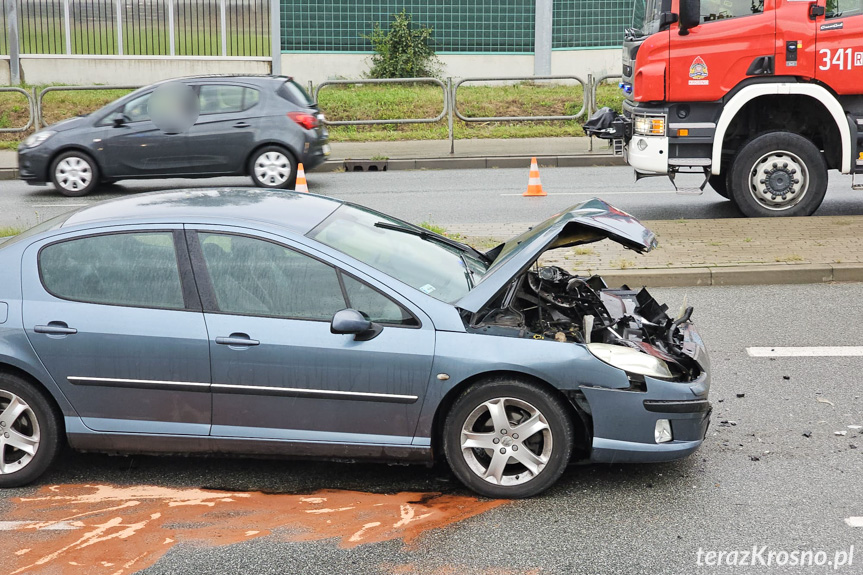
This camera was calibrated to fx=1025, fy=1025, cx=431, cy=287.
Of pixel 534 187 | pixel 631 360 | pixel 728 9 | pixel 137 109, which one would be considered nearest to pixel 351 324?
pixel 631 360

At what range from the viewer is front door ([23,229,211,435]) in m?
4.87

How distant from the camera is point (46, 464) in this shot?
5.02 metres

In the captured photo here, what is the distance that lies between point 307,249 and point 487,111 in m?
15.8

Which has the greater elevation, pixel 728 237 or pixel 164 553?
pixel 728 237

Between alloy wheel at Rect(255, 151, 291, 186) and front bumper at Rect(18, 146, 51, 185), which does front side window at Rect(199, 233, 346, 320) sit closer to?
alloy wheel at Rect(255, 151, 291, 186)

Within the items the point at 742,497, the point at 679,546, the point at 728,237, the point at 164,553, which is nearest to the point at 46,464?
the point at 164,553

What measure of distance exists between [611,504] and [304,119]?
10.6m

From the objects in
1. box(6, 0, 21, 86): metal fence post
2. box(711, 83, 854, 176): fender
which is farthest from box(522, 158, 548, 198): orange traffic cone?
box(6, 0, 21, 86): metal fence post

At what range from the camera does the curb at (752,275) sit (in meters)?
8.85

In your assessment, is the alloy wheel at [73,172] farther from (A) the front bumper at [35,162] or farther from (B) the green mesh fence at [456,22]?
(B) the green mesh fence at [456,22]

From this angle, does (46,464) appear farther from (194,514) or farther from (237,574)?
(237,574)

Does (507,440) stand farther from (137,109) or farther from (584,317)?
(137,109)

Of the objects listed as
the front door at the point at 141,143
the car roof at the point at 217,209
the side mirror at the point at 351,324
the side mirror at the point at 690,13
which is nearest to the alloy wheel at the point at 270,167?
the front door at the point at 141,143

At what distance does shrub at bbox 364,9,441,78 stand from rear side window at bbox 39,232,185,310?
2019 cm
